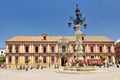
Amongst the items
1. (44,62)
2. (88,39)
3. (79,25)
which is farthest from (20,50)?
(79,25)

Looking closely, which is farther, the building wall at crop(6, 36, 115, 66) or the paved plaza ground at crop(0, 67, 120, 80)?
the building wall at crop(6, 36, 115, 66)

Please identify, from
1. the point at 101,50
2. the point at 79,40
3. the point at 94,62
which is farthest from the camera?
the point at 101,50

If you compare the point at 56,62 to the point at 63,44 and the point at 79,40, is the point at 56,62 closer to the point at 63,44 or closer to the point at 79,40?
the point at 63,44

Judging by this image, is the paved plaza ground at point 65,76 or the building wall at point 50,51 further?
the building wall at point 50,51

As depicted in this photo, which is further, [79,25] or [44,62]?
[44,62]

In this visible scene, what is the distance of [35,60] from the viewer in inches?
2589

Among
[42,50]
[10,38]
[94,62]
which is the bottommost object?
[94,62]

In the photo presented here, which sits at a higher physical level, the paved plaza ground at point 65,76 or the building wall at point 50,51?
the building wall at point 50,51

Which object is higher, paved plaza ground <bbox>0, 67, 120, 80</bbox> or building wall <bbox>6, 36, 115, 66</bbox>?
building wall <bbox>6, 36, 115, 66</bbox>

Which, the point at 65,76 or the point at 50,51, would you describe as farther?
the point at 50,51

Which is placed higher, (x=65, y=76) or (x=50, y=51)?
(x=50, y=51)

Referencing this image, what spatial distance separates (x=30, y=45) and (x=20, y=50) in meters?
3.36

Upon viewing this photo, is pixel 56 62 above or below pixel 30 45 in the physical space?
below

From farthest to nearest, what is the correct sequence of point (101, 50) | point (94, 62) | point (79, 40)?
point (101, 50) < point (94, 62) < point (79, 40)
